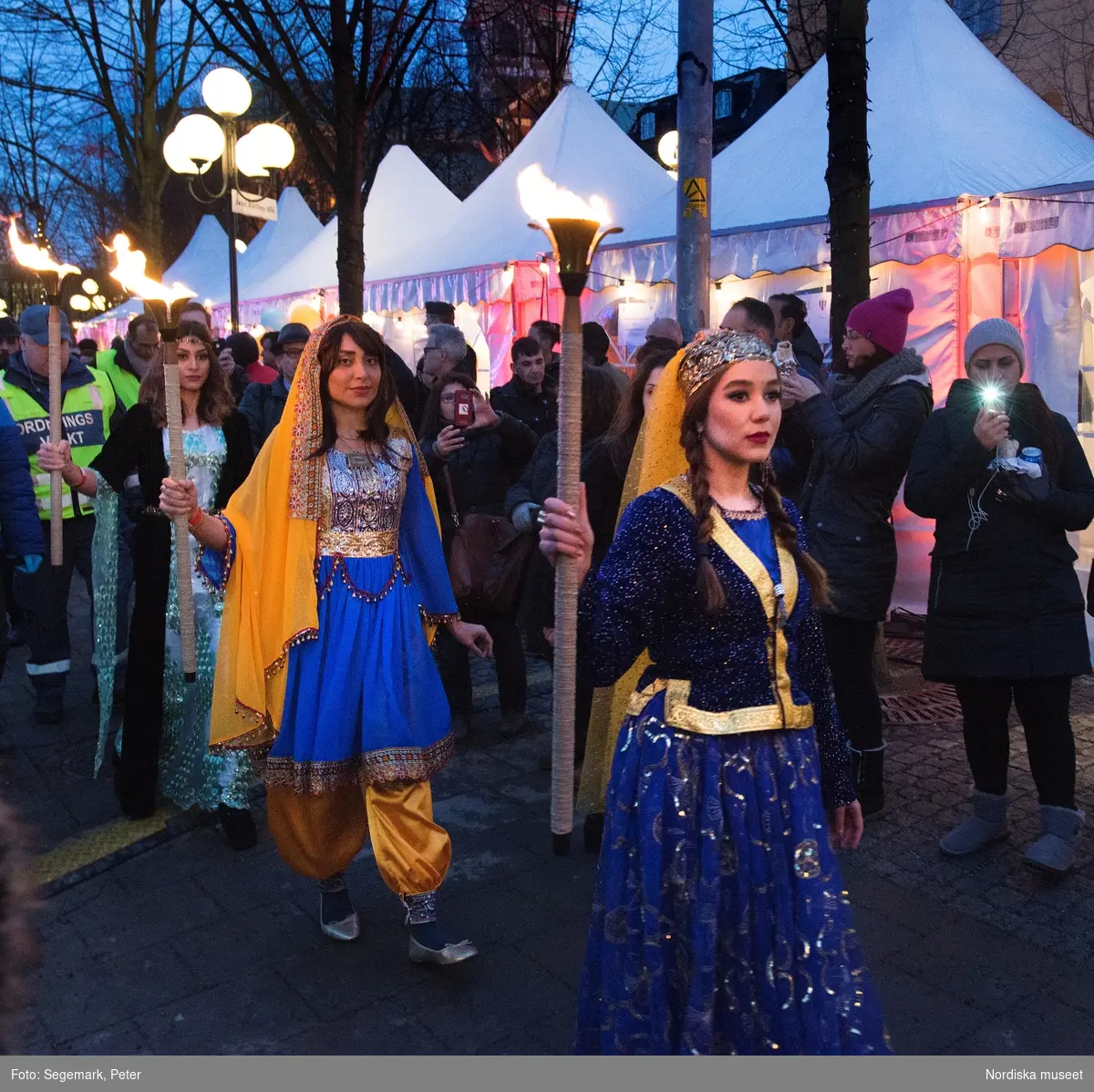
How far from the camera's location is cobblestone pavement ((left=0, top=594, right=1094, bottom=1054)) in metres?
3.32

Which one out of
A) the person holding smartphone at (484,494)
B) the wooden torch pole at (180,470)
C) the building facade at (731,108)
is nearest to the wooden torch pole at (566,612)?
the wooden torch pole at (180,470)

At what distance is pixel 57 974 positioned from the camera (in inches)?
147

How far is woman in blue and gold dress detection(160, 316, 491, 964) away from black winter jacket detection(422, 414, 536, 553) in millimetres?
2168

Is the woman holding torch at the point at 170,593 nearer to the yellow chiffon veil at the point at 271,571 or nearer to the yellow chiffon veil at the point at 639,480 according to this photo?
the yellow chiffon veil at the point at 271,571

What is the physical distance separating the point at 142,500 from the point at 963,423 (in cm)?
330

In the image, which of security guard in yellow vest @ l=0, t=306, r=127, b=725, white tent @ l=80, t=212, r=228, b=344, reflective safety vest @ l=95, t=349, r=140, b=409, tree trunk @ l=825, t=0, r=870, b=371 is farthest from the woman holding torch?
white tent @ l=80, t=212, r=228, b=344

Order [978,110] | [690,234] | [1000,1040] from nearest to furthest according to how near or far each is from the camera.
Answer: [1000,1040]
[690,234]
[978,110]

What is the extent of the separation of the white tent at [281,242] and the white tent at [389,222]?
252 cm

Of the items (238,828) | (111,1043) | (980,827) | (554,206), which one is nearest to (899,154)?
(980,827)

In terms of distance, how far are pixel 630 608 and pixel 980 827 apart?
2.60 m

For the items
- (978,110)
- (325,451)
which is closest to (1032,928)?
(325,451)

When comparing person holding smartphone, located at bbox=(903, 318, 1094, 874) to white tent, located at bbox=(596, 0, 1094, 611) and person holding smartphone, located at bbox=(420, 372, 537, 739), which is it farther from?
white tent, located at bbox=(596, 0, 1094, 611)

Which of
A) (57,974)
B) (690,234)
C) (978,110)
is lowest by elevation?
(57,974)
